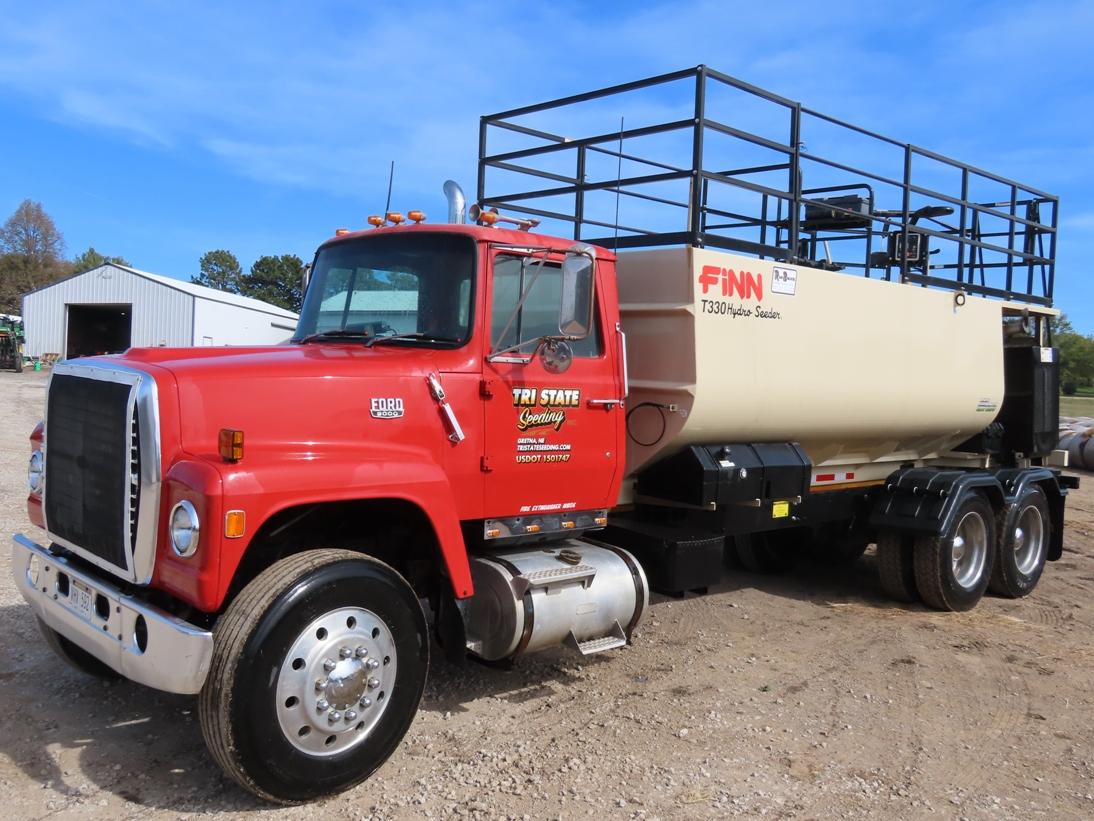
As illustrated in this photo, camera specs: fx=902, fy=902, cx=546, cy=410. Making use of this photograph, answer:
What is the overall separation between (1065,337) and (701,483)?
275 feet

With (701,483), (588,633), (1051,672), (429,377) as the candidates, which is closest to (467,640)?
(588,633)

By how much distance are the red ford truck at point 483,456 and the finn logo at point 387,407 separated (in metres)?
0.01

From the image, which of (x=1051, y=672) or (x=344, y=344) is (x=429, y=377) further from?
(x=1051, y=672)

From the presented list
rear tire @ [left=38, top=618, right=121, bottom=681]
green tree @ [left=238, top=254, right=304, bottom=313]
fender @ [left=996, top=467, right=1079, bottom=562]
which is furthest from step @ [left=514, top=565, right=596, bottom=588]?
green tree @ [left=238, top=254, right=304, bottom=313]

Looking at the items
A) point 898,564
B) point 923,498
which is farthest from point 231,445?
point 898,564

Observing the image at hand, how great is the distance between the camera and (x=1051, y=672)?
6.00 m

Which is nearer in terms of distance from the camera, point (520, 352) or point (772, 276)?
point (520, 352)

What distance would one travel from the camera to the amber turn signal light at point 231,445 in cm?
361

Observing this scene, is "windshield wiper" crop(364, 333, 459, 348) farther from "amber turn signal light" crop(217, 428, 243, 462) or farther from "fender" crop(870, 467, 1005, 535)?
"fender" crop(870, 467, 1005, 535)

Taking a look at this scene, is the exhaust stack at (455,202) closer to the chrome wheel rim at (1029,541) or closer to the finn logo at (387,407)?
the finn logo at (387,407)

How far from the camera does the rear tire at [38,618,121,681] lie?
190 inches

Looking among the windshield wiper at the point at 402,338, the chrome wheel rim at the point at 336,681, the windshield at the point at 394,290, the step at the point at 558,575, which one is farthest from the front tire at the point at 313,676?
the windshield at the point at 394,290

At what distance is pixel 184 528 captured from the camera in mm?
3578

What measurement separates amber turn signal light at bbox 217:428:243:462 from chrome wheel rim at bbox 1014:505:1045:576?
7.27 meters
